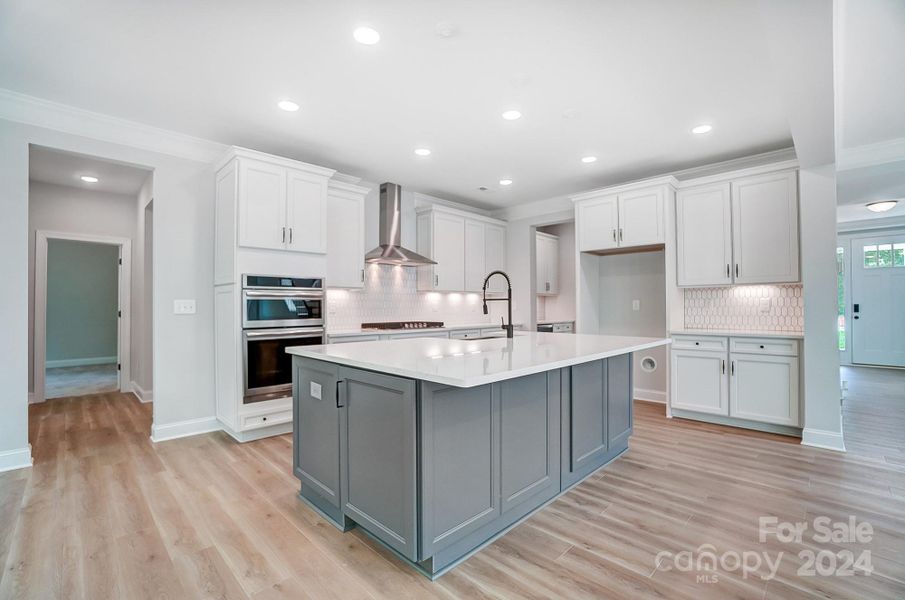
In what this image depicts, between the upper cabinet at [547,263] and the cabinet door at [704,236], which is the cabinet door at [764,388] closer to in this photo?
the cabinet door at [704,236]

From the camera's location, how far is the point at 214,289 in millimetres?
4023

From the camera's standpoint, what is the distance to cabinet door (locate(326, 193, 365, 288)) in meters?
4.55

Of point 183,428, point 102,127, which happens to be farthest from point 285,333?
point 102,127

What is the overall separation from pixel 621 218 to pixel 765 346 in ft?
6.31

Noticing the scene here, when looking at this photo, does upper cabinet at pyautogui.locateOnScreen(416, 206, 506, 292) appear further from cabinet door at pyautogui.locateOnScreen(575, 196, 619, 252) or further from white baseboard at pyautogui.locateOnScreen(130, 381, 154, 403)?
white baseboard at pyautogui.locateOnScreen(130, 381, 154, 403)

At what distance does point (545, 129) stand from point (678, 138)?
1321 mm

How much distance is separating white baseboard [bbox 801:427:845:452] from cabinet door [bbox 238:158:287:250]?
4914 mm

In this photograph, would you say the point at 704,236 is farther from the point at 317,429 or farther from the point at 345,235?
the point at 317,429

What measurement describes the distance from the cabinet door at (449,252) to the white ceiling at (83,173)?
127 inches

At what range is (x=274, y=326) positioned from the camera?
12.3ft

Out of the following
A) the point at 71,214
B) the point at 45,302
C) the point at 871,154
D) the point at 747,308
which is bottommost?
the point at 747,308

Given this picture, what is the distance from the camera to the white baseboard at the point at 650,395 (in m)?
5.17

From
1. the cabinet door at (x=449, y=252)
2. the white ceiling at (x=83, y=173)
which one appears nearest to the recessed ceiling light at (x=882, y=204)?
the cabinet door at (x=449, y=252)

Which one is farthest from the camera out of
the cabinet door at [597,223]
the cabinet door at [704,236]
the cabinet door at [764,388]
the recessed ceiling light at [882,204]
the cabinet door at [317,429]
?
the recessed ceiling light at [882,204]
